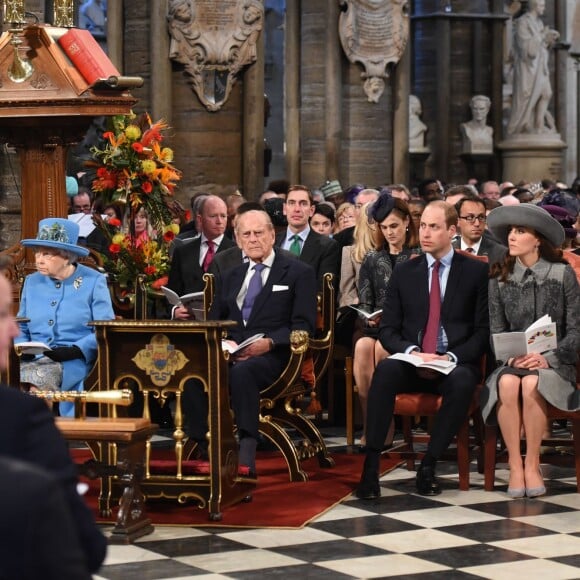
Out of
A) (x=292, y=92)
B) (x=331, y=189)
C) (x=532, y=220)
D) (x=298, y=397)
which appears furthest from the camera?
(x=292, y=92)

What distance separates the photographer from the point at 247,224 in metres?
8.39

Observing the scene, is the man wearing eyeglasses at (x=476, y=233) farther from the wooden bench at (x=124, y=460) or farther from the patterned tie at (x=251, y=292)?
the wooden bench at (x=124, y=460)

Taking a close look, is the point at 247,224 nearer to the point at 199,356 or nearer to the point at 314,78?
the point at 199,356

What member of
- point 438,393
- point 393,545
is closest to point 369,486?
point 438,393

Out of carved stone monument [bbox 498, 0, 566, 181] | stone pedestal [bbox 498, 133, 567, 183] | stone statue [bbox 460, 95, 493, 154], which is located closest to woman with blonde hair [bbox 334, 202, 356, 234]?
stone statue [bbox 460, 95, 493, 154]

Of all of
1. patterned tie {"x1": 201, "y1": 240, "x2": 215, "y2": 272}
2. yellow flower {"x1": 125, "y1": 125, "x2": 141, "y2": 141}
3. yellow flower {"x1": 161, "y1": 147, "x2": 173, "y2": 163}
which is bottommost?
patterned tie {"x1": 201, "y1": 240, "x2": 215, "y2": 272}

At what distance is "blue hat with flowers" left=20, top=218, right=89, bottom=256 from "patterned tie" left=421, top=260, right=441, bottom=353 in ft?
5.79

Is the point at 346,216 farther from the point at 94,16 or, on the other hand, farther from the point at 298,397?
the point at 94,16

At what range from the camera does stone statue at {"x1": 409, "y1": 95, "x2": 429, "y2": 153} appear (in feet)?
77.4

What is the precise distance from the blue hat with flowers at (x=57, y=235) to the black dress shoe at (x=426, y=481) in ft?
6.65

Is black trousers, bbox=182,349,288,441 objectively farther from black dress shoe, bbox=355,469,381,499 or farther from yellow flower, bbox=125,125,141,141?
yellow flower, bbox=125,125,141,141

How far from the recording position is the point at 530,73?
24953mm

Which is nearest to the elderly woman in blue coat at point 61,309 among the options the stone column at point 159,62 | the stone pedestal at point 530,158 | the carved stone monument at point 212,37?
the stone column at point 159,62

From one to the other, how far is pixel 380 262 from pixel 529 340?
1.65 meters
